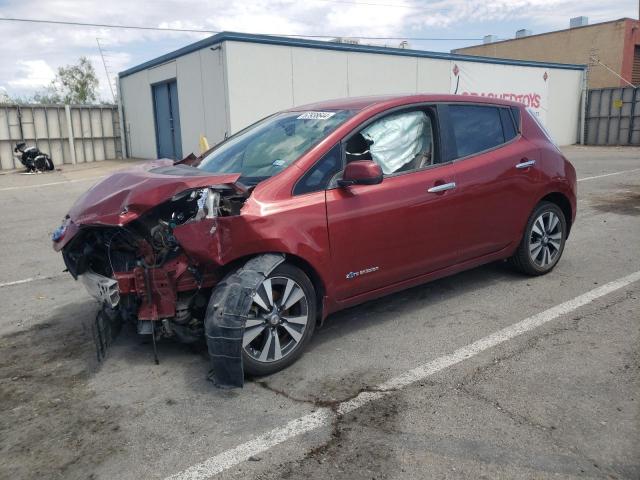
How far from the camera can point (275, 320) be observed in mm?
3527

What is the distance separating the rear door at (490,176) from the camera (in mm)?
4543

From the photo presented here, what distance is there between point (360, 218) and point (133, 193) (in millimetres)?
1523

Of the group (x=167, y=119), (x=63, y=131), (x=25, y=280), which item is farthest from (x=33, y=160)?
(x=25, y=280)

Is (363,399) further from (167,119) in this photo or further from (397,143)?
(167,119)

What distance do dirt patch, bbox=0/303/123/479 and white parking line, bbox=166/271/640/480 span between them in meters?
0.57

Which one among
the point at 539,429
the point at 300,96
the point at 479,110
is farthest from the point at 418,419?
the point at 300,96

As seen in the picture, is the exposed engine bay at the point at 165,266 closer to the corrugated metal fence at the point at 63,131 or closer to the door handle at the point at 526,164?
the door handle at the point at 526,164

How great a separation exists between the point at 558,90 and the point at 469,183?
81.7 feet

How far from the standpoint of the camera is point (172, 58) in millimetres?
19156

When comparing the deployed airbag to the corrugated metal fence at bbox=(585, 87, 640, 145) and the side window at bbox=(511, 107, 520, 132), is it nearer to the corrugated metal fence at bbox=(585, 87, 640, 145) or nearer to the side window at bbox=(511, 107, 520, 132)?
the side window at bbox=(511, 107, 520, 132)

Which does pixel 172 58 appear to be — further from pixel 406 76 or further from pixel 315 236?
pixel 315 236

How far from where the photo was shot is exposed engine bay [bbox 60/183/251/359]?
348 cm

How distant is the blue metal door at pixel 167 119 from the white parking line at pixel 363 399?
17626 mm

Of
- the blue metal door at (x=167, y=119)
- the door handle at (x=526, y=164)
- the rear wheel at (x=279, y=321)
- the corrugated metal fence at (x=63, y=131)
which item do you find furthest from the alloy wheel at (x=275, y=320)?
the corrugated metal fence at (x=63, y=131)
